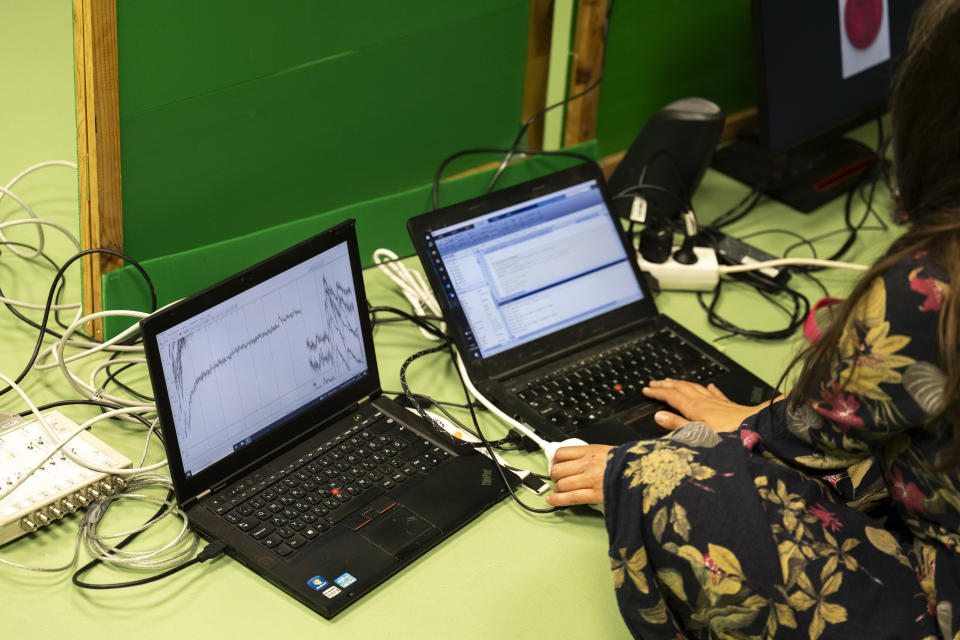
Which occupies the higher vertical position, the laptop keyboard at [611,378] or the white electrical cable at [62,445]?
the white electrical cable at [62,445]

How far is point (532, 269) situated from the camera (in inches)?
50.3

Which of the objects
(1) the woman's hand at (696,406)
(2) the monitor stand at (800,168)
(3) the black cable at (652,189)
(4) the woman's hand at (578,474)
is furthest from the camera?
(2) the monitor stand at (800,168)

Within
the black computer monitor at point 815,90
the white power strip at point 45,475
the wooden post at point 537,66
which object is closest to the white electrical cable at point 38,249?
the white power strip at point 45,475

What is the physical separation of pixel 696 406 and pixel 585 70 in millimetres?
635

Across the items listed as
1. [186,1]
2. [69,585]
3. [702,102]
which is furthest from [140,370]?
[702,102]

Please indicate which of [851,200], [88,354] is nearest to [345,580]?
[88,354]

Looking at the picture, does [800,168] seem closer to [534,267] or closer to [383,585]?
[534,267]

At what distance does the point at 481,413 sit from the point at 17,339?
1.96ft

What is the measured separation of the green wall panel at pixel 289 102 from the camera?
1166 mm

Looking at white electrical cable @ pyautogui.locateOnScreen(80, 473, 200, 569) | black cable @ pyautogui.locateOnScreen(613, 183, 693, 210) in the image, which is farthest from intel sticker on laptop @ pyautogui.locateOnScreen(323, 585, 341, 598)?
black cable @ pyautogui.locateOnScreen(613, 183, 693, 210)

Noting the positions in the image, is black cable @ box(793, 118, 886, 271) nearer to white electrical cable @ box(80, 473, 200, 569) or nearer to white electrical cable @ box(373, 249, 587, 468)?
white electrical cable @ box(373, 249, 587, 468)

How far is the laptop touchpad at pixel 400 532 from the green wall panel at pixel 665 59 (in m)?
0.88

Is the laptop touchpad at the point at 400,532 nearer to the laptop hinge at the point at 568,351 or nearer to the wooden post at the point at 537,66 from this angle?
the laptop hinge at the point at 568,351

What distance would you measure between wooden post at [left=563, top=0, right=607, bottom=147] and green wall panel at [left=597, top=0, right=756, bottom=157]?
0.14 ft
